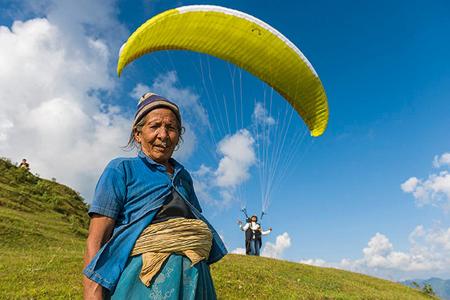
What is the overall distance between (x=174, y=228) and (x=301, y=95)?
37.0ft

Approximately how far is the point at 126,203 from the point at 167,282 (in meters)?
0.61

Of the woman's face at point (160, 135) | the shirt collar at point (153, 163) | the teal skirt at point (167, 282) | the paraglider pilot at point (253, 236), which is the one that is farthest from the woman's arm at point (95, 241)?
the paraglider pilot at point (253, 236)

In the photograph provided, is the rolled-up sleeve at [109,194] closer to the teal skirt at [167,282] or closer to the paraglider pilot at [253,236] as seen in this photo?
the teal skirt at [167,282]

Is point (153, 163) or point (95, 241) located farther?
point (153, 163)

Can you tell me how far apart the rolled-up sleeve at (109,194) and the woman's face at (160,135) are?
371 millimetres

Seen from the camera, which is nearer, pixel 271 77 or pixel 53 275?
pixel 53 275

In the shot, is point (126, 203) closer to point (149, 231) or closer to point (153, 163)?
point (149, 231)

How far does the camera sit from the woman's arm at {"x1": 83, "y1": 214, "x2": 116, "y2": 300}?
8.77ft

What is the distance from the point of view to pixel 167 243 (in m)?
2.77

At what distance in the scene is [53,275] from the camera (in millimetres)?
10406

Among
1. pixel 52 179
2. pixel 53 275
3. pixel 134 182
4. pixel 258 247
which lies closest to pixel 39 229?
pixel 53 275

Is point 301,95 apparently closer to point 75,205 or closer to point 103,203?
point 103,203

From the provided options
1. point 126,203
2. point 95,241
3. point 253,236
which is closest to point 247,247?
point 253,236

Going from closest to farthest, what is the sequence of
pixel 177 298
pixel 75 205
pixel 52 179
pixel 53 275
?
pixel 177 298 < pixel 53 275 < pixel 75 205 < pixel 52 179
